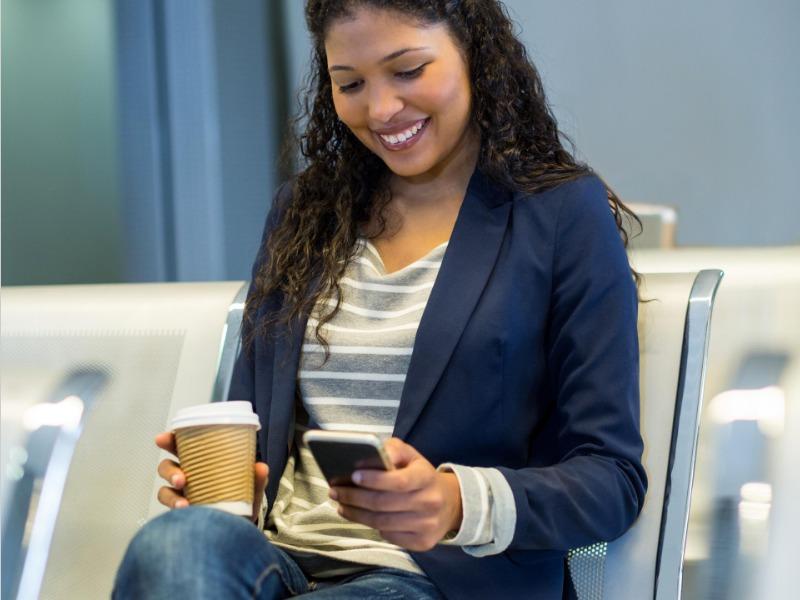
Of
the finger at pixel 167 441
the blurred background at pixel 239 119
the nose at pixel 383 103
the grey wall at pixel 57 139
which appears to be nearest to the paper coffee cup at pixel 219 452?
the finger at pixel 167 441

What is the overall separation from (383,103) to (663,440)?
0.51 meters

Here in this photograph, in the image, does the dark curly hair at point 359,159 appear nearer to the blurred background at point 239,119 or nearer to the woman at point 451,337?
the woman at point 451,337

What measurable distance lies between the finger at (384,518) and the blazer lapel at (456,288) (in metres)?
0.21

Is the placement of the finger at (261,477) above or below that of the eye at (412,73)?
below

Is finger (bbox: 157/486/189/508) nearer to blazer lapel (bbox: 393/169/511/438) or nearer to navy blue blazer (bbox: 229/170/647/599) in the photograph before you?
navy blue blazer (bbox: 229/170/647/599)

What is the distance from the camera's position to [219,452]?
3.53 feet

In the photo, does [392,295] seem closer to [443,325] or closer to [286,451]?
[443,325]

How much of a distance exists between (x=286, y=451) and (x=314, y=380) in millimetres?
87

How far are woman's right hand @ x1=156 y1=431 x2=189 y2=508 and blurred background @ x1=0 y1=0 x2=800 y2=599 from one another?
1.12 meters

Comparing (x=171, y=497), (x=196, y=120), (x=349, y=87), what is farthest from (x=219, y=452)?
→ (x=196, y=120)

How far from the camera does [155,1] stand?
3.07 m

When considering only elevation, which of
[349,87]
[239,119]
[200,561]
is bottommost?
[200,561]

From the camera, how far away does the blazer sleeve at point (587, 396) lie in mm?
1142

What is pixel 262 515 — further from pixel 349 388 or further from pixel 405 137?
pixel 405 137
